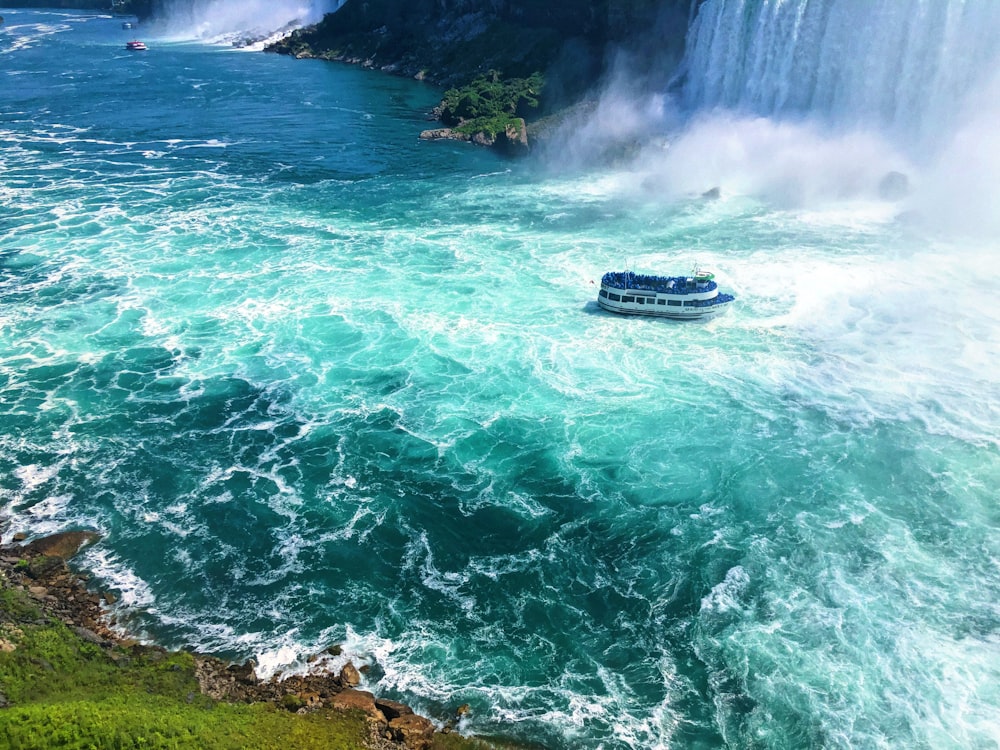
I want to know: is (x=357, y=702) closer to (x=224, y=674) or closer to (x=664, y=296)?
(x=224, y=674)

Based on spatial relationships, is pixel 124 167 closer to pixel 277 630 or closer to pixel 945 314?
pixel 277 630

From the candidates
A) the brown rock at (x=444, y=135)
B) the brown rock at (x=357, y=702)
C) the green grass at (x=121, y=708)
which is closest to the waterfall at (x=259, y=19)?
the brown rock at (x=444, y=135)

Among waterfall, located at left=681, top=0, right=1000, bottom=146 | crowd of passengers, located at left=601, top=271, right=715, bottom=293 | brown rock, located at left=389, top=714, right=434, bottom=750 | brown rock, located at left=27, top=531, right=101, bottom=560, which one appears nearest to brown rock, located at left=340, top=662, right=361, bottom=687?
brown rock, located at left=389, top=714, right=434, bottom=750

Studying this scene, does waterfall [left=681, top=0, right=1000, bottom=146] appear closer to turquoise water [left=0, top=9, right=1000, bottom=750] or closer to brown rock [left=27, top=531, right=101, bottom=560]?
turquoise water [left=0, top=9, right=1000, bottom=750]

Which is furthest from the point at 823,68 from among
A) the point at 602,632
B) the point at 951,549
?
the point at 602,632

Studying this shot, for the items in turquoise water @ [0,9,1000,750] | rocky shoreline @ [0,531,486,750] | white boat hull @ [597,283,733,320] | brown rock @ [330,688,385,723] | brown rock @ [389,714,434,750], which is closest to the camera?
brown rock @ [389,714,434,750]
